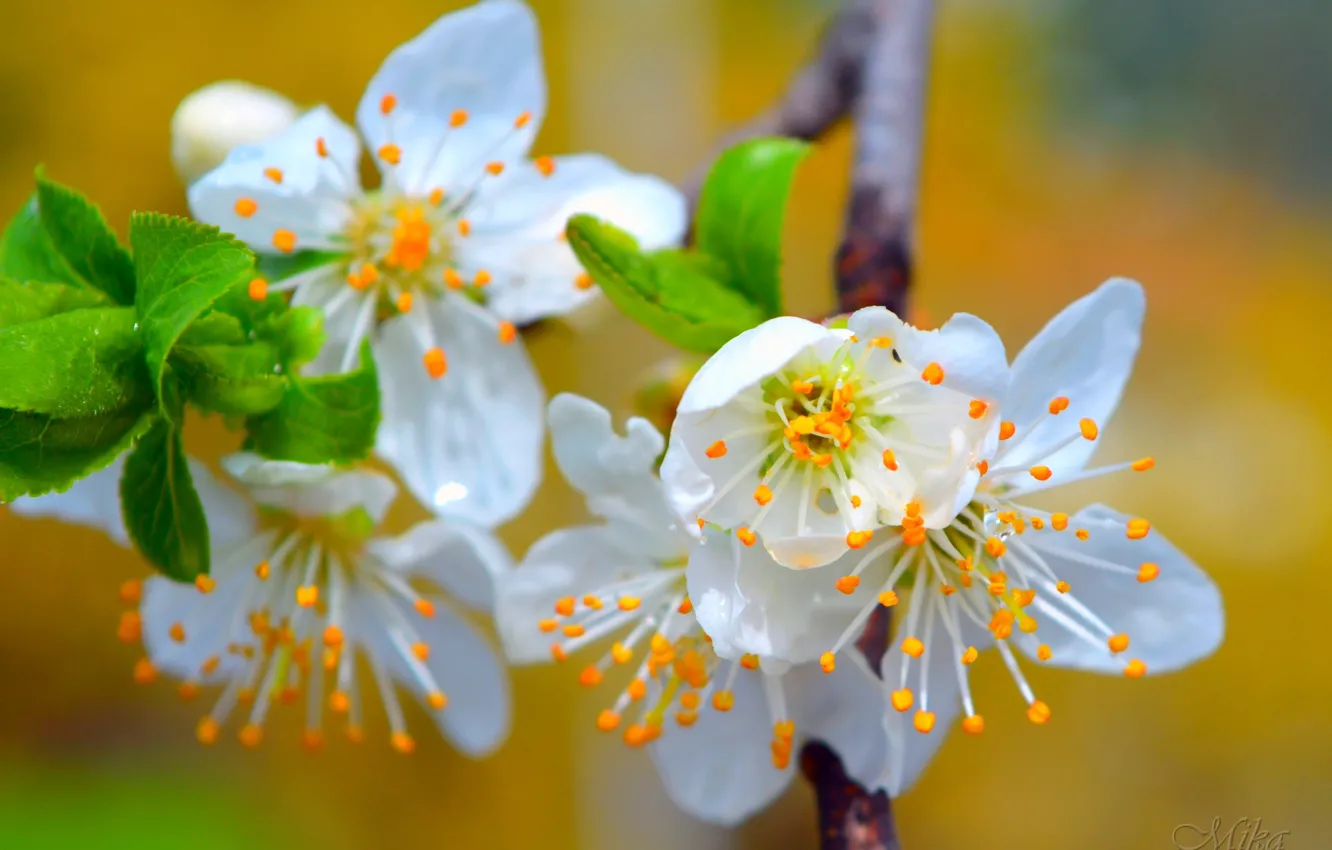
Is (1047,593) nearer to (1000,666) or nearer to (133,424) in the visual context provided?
(133,424)

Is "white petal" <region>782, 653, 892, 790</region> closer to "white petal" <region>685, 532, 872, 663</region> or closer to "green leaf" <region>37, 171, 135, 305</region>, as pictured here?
"white petal" <region>685, 532, 872, 663</region>

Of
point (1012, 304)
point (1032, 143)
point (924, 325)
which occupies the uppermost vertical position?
point (924, 325)

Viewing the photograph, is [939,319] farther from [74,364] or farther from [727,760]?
[74,364]

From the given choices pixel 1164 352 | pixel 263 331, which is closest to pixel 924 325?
pixel 263 331

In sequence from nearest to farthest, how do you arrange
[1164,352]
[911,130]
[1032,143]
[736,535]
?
[736,535] → [911,130] → [1164,352] → [1032,143]

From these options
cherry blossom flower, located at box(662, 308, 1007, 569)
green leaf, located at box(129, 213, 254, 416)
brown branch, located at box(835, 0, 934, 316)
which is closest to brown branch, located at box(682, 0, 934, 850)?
brown branch, located at box(835, 0, 934, 316)

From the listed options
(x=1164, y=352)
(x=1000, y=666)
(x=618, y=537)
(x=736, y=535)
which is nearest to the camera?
(x=736, y=535)
